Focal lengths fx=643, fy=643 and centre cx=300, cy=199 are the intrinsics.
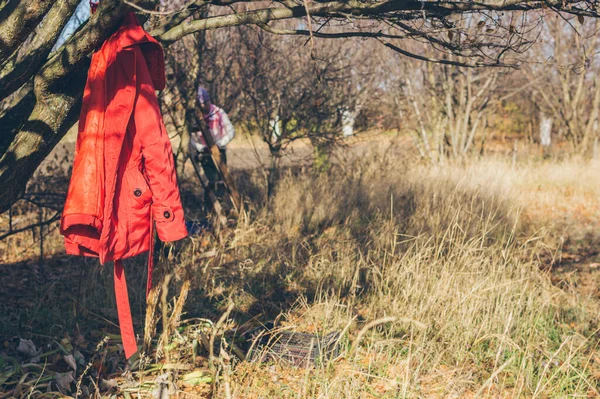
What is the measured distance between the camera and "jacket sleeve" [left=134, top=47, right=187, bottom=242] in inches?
130

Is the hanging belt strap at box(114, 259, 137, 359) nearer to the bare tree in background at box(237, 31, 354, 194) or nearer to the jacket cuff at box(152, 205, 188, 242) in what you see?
the jacket cuff at box(152, 205, 188, 242)

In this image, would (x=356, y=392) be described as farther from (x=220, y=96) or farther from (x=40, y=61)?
(x=220, y=96)

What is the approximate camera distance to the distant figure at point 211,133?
7184 millimetres

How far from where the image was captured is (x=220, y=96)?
306 inches

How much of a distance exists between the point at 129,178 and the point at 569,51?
516 inches

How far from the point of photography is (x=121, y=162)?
3.32 metres

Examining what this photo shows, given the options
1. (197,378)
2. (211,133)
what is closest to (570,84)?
(211,133)

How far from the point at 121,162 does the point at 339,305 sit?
155cm

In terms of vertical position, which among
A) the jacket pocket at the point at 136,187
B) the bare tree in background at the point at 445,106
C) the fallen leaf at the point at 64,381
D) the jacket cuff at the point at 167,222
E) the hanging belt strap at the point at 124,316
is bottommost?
the fallen leaf at the point at 64,381

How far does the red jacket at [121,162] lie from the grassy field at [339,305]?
0.34 m

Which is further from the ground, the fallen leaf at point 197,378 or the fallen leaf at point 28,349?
the fallen leaf at point 28,349

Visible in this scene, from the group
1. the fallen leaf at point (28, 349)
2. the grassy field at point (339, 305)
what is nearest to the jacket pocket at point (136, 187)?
the grassy field at point (339, 305)

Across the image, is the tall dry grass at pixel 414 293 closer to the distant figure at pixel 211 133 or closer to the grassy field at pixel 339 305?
the grassy field at pixel 339 305

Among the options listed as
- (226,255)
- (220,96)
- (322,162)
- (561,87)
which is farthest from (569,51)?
(226,255)
